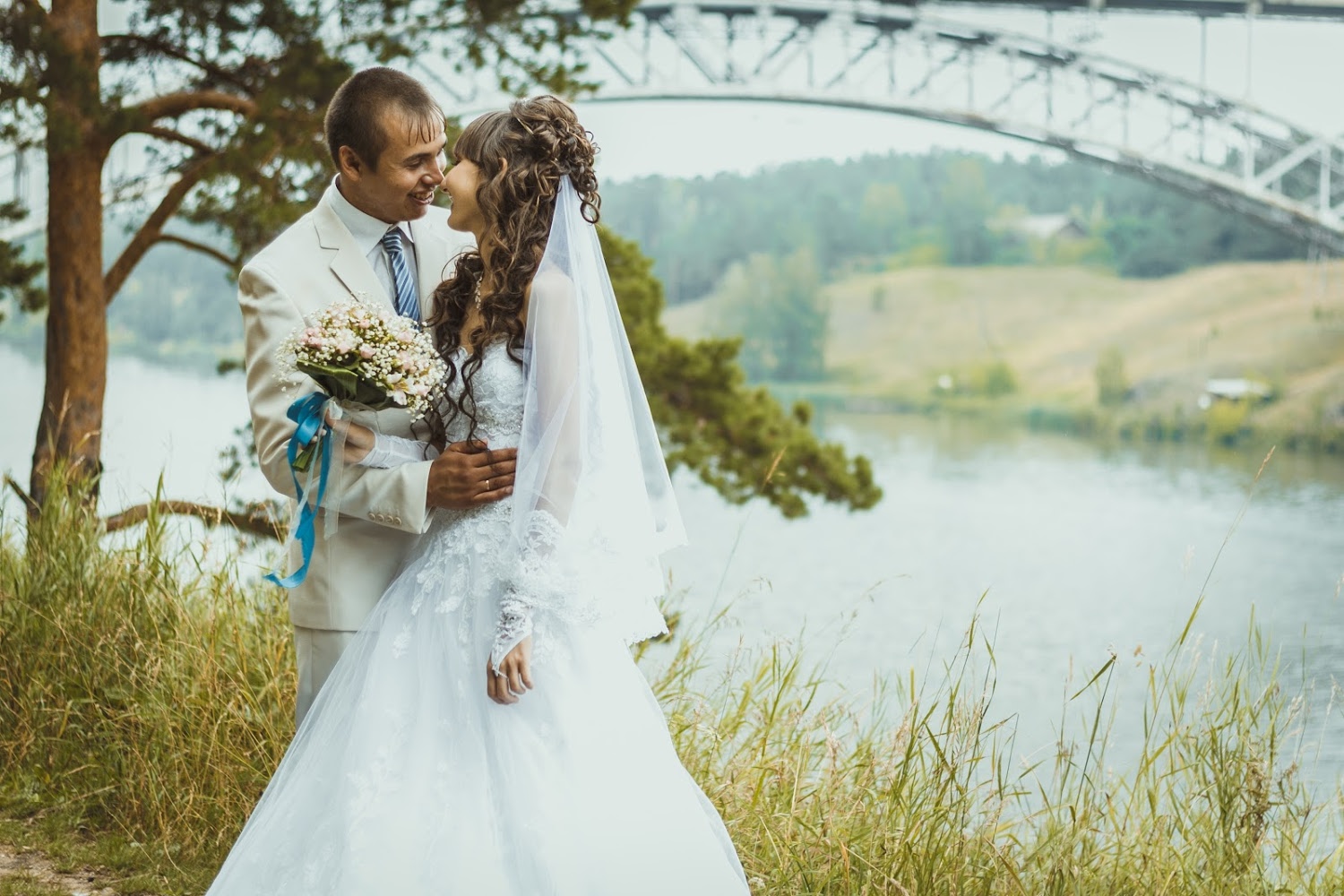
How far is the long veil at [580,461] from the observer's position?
1.79 meters

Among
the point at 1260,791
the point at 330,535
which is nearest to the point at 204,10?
the point at 330,535

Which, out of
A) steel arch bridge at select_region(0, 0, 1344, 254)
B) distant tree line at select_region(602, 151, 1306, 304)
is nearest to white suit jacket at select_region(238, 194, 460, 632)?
steel arch bridge at select_region(0, 0, 1344, 254)

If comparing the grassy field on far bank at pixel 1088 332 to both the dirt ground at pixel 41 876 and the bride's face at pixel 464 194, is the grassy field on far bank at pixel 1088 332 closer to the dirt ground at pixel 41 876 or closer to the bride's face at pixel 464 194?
the dirt ground at pixel 41 876

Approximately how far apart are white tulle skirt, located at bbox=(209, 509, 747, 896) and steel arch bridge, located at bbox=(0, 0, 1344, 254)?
14.4 meters

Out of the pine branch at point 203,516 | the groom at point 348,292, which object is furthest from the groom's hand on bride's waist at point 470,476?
the pine branch at point 203,516

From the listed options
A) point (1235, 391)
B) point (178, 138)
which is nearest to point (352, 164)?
point (178, 138)

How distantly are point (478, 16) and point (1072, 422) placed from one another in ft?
98.4

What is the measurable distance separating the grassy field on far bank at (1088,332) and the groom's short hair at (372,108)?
3010 centimetres

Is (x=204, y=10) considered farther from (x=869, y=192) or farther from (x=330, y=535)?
(x=869, y=192)

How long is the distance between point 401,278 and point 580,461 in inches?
20.8

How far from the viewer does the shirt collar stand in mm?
2059

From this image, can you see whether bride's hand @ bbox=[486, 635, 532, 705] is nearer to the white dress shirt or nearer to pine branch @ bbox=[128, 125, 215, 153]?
the white dress shirt

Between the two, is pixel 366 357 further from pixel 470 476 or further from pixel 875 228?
pixel 875 228

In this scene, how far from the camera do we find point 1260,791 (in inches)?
87.4
